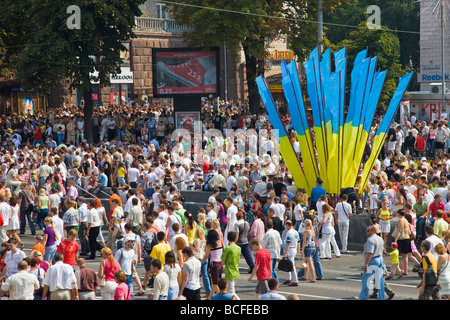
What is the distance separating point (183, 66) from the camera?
3412 centimetres

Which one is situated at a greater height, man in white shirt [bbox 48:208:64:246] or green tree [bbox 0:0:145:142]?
green tree [bbox 0:0:145:142]

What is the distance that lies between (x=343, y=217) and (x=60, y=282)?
28.7ft

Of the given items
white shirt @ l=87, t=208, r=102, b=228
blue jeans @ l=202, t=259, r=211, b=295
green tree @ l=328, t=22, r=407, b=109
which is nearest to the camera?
blue jeans @ l=202, t=259, r=211, b=295

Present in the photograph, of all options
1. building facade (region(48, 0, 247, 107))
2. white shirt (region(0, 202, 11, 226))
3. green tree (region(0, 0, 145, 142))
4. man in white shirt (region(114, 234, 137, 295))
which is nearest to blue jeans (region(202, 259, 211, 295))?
man in white shirt (region(114, 234, 137, 295))

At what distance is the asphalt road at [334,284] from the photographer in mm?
14812

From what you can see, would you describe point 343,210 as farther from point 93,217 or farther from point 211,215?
point 93,217

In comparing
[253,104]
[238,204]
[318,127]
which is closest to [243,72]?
[253,104]

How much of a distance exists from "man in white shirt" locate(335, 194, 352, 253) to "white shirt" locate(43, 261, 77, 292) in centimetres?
848

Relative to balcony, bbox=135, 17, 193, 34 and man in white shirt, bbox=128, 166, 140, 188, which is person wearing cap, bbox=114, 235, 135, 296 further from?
balcony, bbox=135, 17, 193, 34

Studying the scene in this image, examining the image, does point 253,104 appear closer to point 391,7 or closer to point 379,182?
point 379,182

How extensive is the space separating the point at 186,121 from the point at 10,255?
816 inches

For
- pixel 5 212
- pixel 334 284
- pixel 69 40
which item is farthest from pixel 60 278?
pixel 69 40

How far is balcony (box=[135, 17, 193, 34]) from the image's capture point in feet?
169

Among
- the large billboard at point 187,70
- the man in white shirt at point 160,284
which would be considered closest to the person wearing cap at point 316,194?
the man in white shirt at point 160,284
